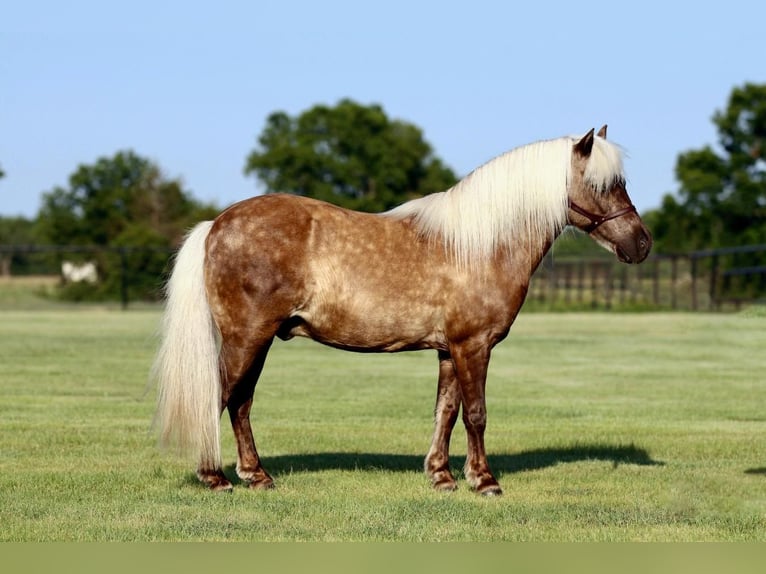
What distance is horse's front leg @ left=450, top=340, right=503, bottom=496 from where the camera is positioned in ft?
25.1

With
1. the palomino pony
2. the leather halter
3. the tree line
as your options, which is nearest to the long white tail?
the palomino pony

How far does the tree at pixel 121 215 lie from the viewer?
4609 centimetres

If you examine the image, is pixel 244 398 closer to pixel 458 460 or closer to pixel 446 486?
pixel 446 486

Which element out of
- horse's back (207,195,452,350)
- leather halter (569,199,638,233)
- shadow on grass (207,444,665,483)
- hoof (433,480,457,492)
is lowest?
shadow on grass (207,444,665,483)

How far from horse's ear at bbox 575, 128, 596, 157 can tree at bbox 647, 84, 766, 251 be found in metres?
53.4

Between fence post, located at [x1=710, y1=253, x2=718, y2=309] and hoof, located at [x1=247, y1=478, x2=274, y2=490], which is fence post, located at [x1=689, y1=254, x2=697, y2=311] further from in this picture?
hoof, located at [x1=247, y1=478, x2=274, y2=490]

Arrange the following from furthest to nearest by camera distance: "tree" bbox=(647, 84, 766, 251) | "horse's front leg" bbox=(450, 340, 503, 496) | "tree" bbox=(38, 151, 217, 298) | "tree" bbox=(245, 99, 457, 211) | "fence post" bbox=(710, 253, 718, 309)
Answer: "tree" bbox=(245, 99, 457, 211), "tree" bbox=(647, 84, 766, 251), "tree" bbox=(38, 151, 217, 298), "fence post" bbox=(710, 253, 718, 309), "horse's front leg" bbox=(450, 340, 503, 496)

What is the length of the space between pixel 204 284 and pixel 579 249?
46.2 metres

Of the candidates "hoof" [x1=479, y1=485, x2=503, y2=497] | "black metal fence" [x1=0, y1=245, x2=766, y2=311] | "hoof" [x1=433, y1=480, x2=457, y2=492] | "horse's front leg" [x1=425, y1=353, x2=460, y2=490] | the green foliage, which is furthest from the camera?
the green foliage

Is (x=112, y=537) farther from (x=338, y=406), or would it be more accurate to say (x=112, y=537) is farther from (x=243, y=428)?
(x=338, y=406)

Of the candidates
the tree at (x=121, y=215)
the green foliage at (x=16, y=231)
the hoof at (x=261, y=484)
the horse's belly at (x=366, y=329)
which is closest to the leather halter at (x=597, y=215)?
the horse's belly at (x=366, y=329)

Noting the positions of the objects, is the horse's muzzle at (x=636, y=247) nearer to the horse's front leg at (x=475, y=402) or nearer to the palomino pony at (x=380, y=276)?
the palomino pony at (x=380, y=276)

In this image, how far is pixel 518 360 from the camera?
19.9m

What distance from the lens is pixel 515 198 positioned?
25.5 feet
